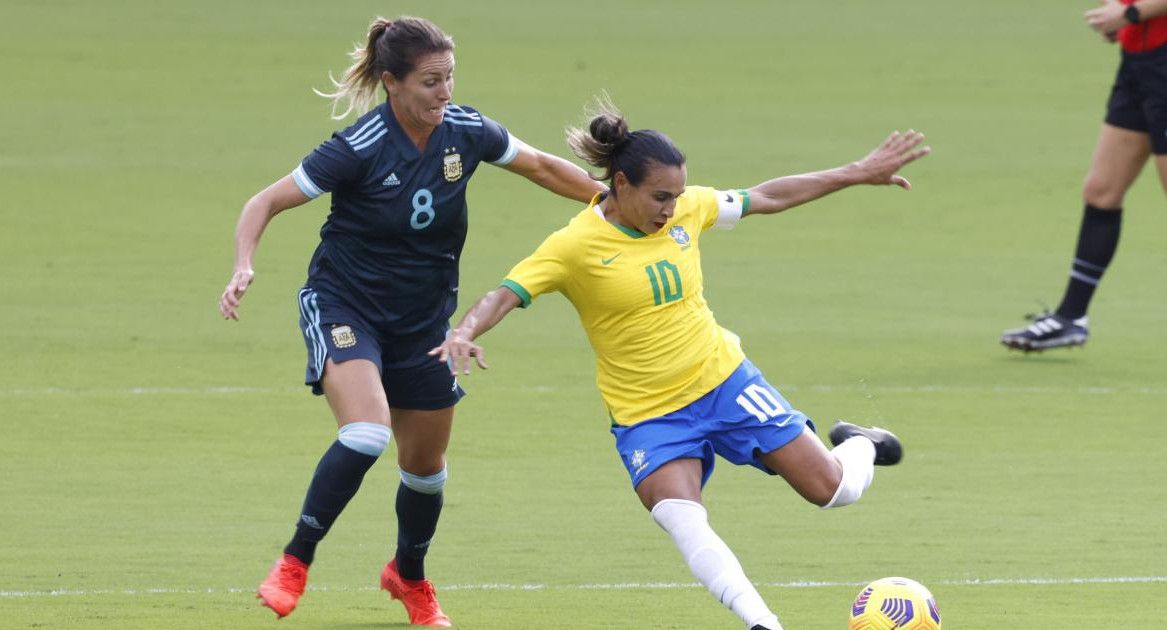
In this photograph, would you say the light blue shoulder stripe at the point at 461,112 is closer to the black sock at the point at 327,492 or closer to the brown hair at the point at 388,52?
the brown hair at the point at 388,52

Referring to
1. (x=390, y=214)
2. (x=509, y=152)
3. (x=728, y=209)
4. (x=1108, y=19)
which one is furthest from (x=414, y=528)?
(x=1108, y=19)

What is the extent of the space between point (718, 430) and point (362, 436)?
47.1 inches

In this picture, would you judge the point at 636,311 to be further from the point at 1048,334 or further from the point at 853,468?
the point at 1048,334

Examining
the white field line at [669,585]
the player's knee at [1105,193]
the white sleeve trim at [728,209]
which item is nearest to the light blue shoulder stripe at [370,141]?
the white sleeve trim at [728,209]

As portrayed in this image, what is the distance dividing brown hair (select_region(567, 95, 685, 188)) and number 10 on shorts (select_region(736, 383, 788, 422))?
2.64ft

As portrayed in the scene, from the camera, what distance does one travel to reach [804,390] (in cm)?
1152

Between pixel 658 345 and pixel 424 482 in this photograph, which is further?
pixel 424 482

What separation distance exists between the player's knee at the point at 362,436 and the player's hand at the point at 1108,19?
6004mm

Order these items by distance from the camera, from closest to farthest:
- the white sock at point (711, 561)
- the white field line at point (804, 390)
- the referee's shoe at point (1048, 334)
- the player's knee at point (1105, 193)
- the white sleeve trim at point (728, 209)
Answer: the white sock at point (711, 561), the white sleeve trim at point (728, 209), the white field line at point (804, 390), the player's knee at point (1105, 193), the referee's shoe at point (1048, 334)

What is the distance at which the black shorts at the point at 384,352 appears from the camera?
6848 millimetres

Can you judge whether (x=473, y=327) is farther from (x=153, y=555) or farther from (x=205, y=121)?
(x=205, y=121)

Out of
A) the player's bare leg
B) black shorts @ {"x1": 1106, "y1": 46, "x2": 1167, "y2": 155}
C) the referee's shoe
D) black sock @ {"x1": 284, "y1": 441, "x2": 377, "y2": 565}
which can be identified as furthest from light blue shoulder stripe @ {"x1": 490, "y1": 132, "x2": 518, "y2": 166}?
the referee's shoe

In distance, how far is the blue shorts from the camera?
6.63 meters

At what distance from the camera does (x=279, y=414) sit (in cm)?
1098
